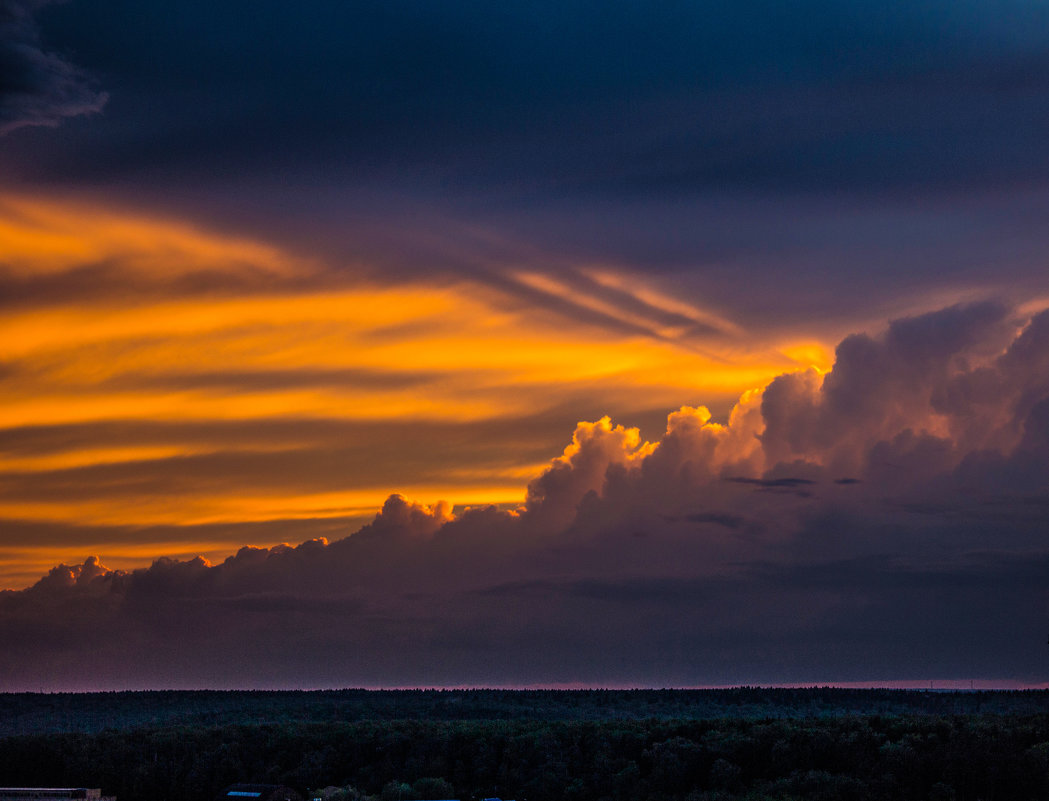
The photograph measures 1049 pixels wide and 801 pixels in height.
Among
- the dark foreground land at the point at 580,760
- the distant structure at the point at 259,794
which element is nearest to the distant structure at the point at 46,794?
the distant structure at the point at 259,794

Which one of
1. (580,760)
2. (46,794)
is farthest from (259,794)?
(580,760)

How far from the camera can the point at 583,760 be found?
137 m

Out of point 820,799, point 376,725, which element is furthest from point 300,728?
point 820,799

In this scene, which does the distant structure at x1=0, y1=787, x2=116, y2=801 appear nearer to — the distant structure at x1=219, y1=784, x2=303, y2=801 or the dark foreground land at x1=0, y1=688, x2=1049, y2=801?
the distant structure at x1=219, y1=784, x2=303, y2=801

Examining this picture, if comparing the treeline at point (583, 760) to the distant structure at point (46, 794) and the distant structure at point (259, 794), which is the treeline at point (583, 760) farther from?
the distant structure at point (46, 794)

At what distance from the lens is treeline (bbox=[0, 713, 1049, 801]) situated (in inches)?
4124

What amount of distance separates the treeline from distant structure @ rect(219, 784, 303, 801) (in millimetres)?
5026

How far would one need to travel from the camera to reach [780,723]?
13225cm

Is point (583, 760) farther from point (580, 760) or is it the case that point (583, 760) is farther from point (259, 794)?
point (259, 794)

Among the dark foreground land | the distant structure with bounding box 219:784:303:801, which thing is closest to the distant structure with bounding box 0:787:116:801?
the distant structure with bounding box 219:784:303:801

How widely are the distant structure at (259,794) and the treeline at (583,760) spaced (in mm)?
5026

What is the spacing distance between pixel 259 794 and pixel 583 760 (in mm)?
37809

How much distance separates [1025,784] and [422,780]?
195 feet

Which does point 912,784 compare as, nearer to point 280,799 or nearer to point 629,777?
point 629,777
